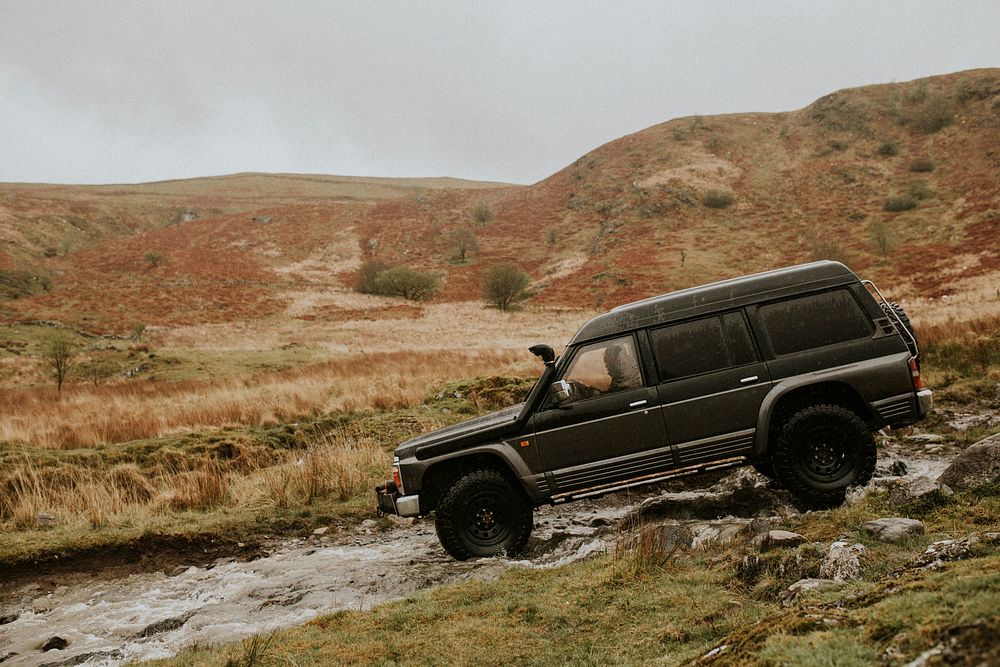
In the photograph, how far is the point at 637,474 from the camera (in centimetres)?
599

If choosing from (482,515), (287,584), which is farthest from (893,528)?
(287,584)

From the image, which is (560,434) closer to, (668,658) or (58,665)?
(668,658)

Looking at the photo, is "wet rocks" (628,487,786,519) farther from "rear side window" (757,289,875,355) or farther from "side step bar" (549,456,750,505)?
"rear side window" (757,289,875,355)

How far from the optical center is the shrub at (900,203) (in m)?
52.4

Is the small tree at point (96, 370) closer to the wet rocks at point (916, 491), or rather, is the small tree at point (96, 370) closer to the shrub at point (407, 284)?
the wet rocks at point (916, 491)

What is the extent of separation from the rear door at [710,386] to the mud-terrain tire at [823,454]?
1.16 ft

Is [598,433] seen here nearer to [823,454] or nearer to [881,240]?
[823,454]

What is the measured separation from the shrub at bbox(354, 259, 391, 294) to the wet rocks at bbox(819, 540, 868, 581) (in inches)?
2136

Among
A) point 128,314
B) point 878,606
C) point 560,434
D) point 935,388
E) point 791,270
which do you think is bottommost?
point 935,388

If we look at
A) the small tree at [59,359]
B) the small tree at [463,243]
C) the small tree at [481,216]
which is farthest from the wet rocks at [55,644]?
the small tree at [481,216]

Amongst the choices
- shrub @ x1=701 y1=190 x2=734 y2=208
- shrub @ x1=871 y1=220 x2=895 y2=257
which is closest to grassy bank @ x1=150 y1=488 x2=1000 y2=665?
shrub @ x1=871 y1=220 x2=895 y2=257

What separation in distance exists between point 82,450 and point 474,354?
523 inches

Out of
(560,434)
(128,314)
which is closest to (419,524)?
(560,434)

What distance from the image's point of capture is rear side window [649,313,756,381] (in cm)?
603
